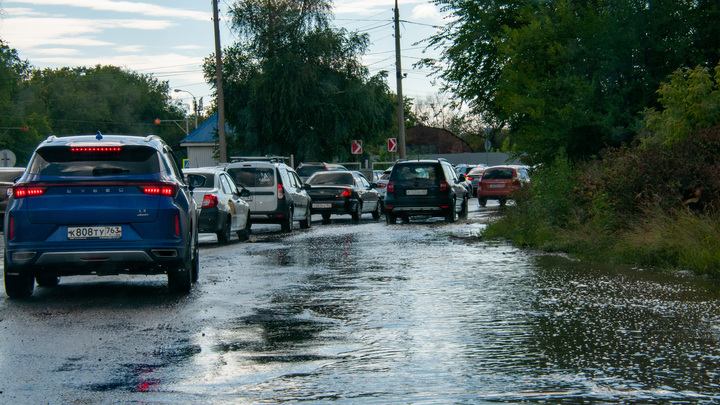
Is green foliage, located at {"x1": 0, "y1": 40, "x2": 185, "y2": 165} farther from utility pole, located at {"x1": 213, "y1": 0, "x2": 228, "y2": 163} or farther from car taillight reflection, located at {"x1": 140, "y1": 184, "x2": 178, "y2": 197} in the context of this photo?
car taillight reflection, located at {"x1": 140, "y1": 184, "x2": 178, "y2": 197}

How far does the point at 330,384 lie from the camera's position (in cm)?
550

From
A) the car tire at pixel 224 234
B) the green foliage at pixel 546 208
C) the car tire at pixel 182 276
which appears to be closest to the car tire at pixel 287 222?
the car tire at pixel 224 234

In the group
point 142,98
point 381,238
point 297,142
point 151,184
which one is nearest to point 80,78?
point 142,98

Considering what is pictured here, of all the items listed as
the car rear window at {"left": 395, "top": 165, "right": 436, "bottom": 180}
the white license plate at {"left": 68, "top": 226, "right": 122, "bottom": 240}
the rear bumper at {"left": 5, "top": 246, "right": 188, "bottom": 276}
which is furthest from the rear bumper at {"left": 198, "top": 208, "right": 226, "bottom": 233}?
the car rear window at {"left": 395, "top": 165, "right": 436, "bottom": 180}

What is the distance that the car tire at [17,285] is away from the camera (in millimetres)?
9641

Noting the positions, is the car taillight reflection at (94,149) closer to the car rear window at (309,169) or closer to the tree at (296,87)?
the car rear window at (309,169)

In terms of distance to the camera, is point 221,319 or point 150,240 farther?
point 150,240

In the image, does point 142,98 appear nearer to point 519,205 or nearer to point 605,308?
point 519,205

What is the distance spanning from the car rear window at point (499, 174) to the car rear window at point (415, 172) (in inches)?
478

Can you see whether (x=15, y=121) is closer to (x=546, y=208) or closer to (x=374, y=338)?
(x=546, y=208)

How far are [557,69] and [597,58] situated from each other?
0.90 meters

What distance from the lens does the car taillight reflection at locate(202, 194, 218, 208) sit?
17.1m

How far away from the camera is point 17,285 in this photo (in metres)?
9.73

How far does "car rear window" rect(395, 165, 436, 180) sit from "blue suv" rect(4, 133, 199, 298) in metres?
15.2
